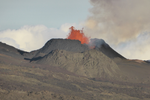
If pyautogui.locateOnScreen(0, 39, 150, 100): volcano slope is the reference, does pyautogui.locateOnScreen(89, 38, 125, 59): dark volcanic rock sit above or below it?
above

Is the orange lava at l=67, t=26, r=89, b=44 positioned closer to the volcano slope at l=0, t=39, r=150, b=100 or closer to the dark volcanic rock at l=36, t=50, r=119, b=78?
the volcano slope at l=0, t=39, r=150, b=100

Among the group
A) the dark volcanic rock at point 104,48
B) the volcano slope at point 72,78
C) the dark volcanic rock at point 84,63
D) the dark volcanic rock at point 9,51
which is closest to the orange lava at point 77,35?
the volcano slope at point 72,78

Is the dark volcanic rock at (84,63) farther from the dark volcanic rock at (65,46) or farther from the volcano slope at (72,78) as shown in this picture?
the dark volcanic rock at (65,46)

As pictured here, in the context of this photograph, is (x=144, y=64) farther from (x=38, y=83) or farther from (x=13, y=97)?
(x=13, y=97)

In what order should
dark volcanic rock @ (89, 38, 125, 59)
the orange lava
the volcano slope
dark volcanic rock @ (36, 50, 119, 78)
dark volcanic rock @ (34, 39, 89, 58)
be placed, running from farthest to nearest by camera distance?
dark volcanic rock @ (89, 38, 125, 59), the orange lava, dark volcanic rock @ (34, 39, 89, 58), dark volcanic rock @ (36, 50, 119, 78), the volcano slope

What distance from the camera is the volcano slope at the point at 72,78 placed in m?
85.2

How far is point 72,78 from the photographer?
115 metres

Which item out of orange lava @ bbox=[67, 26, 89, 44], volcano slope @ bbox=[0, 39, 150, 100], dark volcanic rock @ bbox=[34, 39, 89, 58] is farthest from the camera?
orange lava @ bbox=[67, 26, 89, 44]

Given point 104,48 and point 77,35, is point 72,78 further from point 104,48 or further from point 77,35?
point 104,48

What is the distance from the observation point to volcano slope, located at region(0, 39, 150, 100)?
85.2 m

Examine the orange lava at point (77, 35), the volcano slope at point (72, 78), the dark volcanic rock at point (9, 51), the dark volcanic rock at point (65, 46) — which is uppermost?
the orange lava at point (77, 35)

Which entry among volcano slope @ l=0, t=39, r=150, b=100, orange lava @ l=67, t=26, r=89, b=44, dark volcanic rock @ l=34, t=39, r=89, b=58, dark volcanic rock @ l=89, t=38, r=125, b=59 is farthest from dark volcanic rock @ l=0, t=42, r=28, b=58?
dark volcanic rock @ l=89, t=38, r=125, b=59

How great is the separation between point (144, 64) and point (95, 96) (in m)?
88.3

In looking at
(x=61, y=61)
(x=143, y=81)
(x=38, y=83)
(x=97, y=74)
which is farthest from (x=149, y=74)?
(x=38, y=83)
